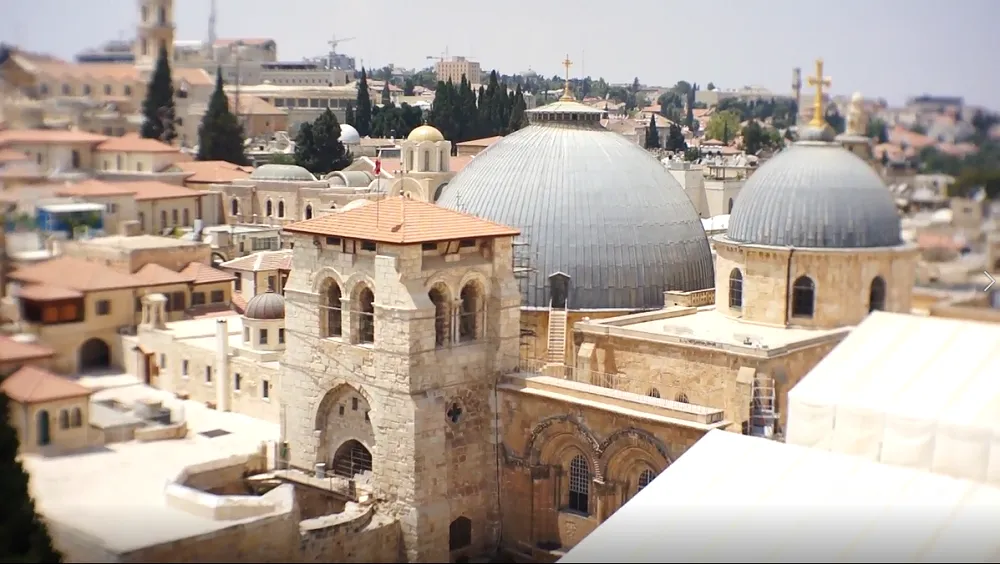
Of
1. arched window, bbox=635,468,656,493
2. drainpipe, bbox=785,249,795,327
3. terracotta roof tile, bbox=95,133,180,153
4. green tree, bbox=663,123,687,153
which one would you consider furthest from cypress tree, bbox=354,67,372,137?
terracotta roof tile, bbox=95,133,180,153

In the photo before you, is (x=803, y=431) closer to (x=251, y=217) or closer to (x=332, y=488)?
(x=332, y=488)

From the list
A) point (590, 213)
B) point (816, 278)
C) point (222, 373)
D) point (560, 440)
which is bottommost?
point (222, 373)

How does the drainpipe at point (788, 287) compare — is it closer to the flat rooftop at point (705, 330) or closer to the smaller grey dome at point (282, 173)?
the flat rooftop at point (705, 330)

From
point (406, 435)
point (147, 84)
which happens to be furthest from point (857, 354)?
point (147, 84)

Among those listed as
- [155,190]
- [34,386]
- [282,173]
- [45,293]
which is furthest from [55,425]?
[282,173]

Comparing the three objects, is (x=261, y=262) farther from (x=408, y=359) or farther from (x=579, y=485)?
(x=579, y=485)

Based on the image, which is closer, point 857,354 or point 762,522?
point 762,522

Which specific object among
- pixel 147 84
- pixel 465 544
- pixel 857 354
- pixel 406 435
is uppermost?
pixel 147 84
